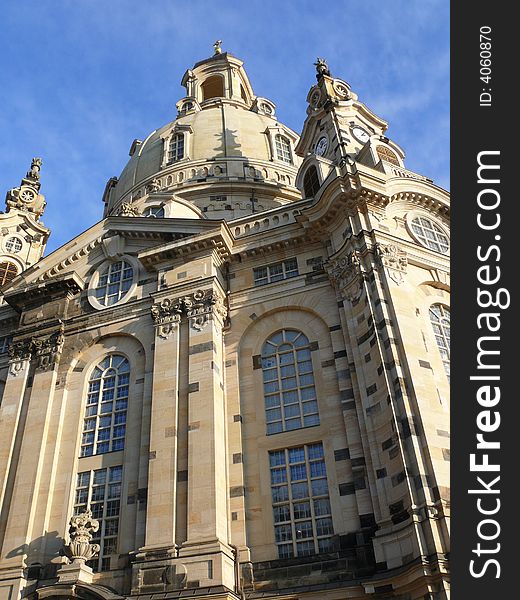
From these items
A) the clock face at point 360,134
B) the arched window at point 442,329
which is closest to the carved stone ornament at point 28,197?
the clock face at point 360,134

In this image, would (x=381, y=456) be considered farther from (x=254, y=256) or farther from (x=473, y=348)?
(x=254, y=256)

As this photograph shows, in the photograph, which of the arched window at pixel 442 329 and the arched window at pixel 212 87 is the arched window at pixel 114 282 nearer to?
the arched window at pixel 442 329

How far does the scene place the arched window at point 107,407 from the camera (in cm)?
2464

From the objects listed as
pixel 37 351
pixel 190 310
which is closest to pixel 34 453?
pixel 37 351

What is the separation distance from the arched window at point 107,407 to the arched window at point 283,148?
26655 mm

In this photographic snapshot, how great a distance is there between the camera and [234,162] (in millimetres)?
45219

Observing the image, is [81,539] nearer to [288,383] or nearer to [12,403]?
[12,403]

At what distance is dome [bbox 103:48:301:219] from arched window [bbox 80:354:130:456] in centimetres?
1252

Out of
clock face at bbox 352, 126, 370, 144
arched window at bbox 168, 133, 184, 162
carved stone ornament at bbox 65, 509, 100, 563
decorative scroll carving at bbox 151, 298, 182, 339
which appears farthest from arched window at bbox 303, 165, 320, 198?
carved stone ornament at bbox 65, 509, 100, 563

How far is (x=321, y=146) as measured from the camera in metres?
35.0

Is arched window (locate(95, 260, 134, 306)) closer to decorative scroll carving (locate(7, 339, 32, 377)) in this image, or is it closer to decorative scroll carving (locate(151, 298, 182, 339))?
decorative scroll carving (locate(151, 298, 182, 339))

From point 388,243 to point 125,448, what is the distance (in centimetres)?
1365

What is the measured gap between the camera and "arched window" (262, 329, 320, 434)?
2324 centimetres

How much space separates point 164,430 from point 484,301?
14487mm
